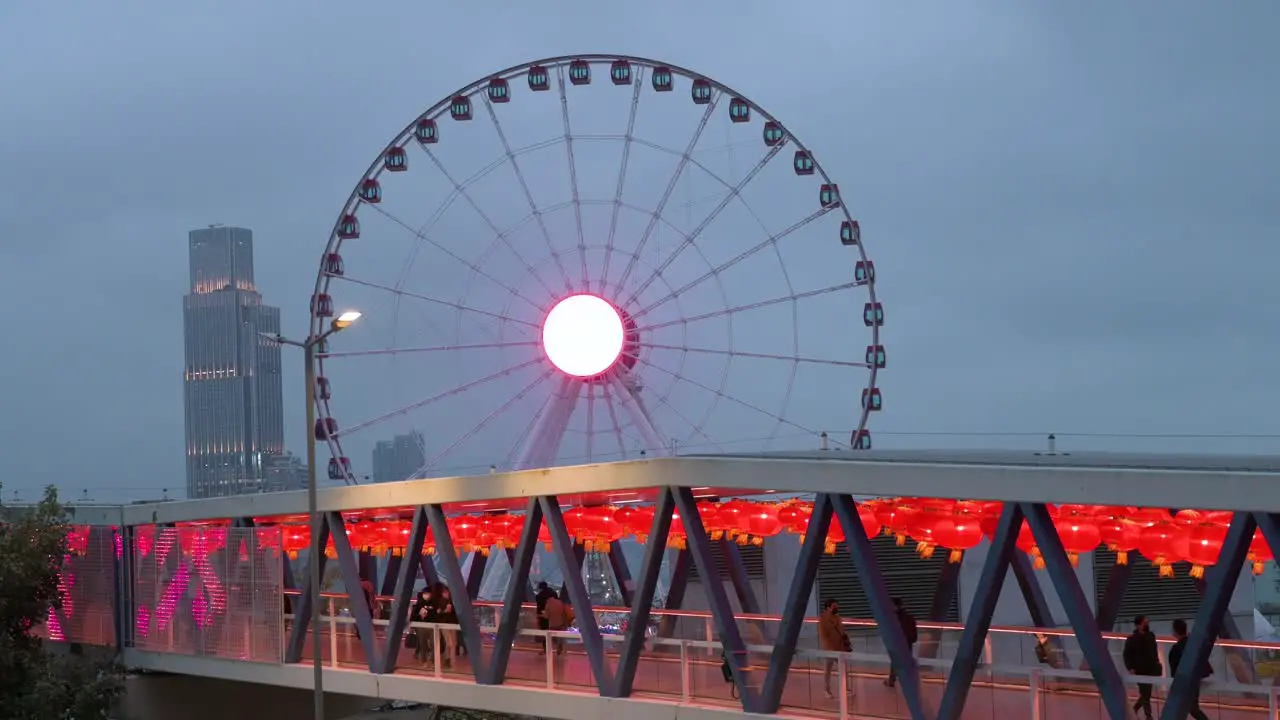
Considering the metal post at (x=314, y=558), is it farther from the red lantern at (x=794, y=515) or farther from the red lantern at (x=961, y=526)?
the red lantern at (x=961, y=526)

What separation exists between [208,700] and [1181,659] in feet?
73.9

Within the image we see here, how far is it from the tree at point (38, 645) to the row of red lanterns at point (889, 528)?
1847mm


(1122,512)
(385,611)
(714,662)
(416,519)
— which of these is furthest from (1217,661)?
(385,611)

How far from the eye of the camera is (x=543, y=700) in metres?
21.3

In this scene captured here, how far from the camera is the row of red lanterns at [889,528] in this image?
1800cm

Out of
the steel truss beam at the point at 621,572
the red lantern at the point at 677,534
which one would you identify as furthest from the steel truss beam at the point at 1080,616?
the steel truss beam at the point at 621,572

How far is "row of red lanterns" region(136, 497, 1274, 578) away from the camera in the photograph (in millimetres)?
17998

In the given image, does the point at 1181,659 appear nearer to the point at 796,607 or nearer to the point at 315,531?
the point at 796,607

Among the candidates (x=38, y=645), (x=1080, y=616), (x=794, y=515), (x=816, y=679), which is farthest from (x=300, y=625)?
(x=1080, y=616)

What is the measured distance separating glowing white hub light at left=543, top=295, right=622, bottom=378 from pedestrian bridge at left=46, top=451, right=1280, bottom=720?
12.4ft

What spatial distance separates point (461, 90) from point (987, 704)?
70.0 feet

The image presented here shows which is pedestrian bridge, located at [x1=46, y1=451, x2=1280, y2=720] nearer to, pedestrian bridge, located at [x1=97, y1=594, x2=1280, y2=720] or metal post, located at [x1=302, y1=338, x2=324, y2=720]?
pedestrian bridge, located at [x1=97, y1=594, x2=1280, y2=720]

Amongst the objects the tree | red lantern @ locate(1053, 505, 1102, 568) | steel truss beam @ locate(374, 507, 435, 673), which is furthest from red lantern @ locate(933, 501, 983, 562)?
the tree

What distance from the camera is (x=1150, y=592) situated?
126 feet
